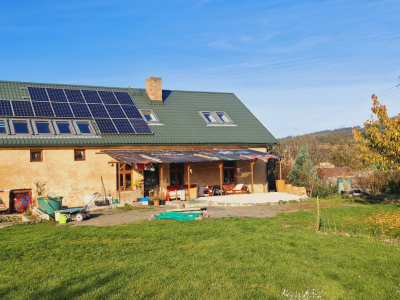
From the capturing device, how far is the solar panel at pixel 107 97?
24681 mm

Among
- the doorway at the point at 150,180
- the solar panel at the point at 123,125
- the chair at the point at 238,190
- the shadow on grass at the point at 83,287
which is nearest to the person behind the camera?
the shadow on grass at the point at 83,287

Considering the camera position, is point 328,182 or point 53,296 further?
point 328,182

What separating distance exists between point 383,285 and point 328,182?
63.6ft

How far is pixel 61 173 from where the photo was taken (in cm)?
2041

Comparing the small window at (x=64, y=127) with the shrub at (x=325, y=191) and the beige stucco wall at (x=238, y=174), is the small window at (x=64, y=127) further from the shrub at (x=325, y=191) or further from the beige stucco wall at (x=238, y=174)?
the shrub at (x=325, y=191)

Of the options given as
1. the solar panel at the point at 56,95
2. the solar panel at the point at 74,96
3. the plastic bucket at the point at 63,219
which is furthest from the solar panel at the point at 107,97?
the plastic bucket at the point at 63,219

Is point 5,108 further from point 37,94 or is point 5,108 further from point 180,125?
point 180,125

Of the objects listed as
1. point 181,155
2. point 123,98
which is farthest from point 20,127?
point 181,155

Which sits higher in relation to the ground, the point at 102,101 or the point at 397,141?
the point at 102,101

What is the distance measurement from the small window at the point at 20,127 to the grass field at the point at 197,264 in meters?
9.21

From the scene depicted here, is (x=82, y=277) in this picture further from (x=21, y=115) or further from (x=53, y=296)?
(x=21, y=115)

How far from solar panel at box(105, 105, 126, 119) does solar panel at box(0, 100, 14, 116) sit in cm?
536

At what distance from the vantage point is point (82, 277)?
724 cm

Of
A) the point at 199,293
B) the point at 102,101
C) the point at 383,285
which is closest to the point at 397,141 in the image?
the point at 383,285
